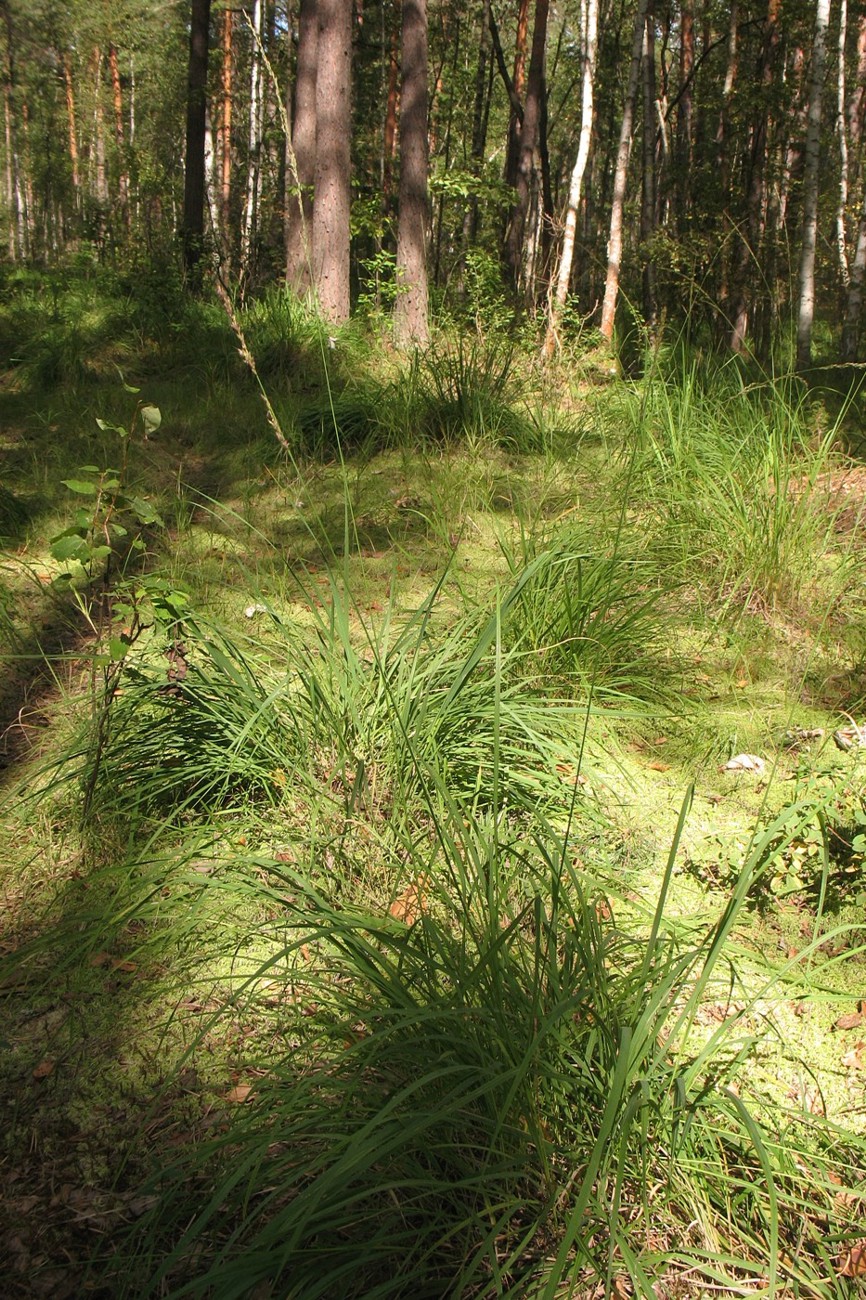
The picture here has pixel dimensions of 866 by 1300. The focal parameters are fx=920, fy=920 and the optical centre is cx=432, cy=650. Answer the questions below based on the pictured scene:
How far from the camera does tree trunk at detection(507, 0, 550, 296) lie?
14359 millimetres

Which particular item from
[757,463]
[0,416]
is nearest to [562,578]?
[757,463]

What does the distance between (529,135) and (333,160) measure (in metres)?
9.30

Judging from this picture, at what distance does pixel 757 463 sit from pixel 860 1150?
9.18 feet

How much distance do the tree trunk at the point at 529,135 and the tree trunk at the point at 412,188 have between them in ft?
15.4

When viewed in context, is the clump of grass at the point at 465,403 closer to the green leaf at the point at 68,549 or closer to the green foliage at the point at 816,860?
the green leaf at the point at 68,549

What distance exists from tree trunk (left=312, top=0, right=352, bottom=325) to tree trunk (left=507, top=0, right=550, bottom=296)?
6.38 metres

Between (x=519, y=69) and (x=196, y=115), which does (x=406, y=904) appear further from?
(x=519, y=69)

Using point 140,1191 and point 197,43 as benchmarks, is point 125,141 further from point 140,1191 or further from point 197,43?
point 140,1191

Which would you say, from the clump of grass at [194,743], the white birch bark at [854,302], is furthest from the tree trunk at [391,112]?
the clump of grass at [194,743]

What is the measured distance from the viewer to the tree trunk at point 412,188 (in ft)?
26.6

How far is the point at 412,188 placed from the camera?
880 cm

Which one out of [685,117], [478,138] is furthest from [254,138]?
[685,117]

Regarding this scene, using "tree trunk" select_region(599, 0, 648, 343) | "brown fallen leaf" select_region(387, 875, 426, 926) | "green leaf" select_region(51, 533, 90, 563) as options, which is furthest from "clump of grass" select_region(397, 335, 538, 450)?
"tree trunk" select_region(599, 0, 648, 343)

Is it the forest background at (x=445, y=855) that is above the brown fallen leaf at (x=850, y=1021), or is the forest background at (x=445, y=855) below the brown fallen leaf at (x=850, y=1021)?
above
